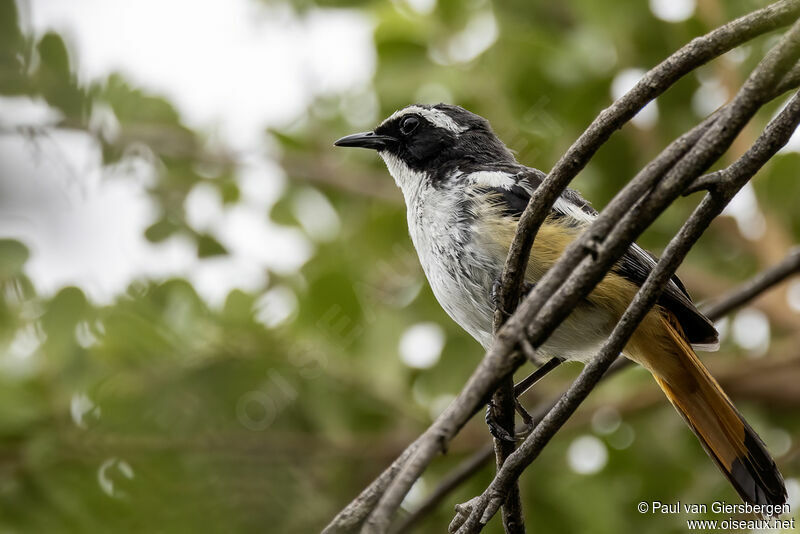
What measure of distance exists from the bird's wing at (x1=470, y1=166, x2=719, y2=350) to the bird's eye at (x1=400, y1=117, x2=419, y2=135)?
2.50 feet

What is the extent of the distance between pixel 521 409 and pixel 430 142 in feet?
5.24

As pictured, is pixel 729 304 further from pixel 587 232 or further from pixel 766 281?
pixel 587 232

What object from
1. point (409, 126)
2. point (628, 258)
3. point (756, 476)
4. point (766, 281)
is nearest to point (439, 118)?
point (409, 126)

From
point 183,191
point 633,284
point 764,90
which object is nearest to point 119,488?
point 183,191

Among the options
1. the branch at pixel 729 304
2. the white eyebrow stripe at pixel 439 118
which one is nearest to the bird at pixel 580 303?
the branch at pixel 729 304

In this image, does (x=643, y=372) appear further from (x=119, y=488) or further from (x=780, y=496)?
(x=119, y=488)

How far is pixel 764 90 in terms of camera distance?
1689 mm

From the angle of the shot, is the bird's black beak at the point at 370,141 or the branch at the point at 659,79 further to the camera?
the bird's black beak at the point at 370,141

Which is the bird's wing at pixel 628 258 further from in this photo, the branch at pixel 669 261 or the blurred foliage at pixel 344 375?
the blurred foliage at pixel 344 375

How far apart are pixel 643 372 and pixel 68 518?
10.3ft

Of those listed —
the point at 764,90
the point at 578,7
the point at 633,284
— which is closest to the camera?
the point at 764,90

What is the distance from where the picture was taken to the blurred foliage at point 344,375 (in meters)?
4.79

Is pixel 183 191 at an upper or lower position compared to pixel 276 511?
upper

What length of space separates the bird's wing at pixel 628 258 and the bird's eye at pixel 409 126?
0.76 metres
